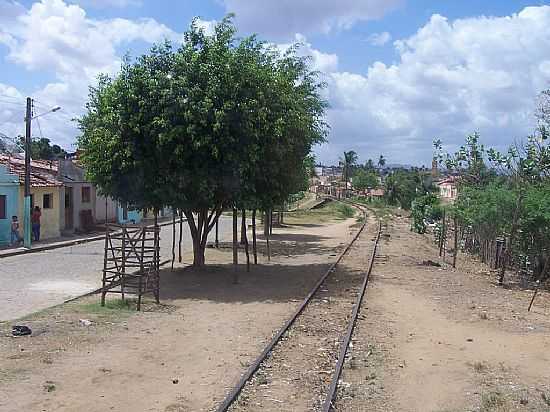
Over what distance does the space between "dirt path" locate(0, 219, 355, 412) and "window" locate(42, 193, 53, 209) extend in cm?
1574

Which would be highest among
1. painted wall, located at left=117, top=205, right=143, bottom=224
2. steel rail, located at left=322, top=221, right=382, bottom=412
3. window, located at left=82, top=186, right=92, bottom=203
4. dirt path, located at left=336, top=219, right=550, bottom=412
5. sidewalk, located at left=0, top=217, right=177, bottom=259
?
window, located at left=82, top=186, right=92, bottom=203

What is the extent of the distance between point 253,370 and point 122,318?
15.9 ft

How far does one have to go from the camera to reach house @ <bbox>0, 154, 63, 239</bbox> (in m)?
29.6

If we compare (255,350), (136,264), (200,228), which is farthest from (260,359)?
(200,228)

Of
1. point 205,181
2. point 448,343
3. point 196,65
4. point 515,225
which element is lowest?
point 448,343

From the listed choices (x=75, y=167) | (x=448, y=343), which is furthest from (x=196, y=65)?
(x=75, y=167)

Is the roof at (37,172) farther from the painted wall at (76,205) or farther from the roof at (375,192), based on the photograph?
the roof at (375,192)

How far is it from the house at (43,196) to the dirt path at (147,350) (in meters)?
14.1

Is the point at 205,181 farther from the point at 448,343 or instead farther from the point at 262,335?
the point at 448,343

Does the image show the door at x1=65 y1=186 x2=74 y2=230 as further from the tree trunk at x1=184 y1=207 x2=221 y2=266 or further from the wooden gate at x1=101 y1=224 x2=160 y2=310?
the wooden gate at x1=101 y1=224 x2=160 y2=310

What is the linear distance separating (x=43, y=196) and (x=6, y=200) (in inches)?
125

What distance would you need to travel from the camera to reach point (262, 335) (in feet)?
40.2

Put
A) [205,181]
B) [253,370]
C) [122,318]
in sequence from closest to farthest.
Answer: [253,370]
[122,318]
[205,181]

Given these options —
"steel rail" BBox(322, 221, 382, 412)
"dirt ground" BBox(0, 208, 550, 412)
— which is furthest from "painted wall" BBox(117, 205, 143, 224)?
"steel rail" BBox(322, 221, 382, 412)
